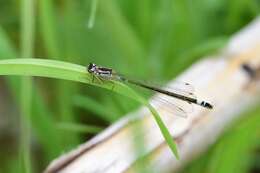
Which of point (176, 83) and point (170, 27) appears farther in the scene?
point (170, 27)

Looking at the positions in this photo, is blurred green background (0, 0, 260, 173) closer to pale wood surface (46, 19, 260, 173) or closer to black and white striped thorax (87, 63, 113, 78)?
pale wood surface (46, 19, 260, 173)

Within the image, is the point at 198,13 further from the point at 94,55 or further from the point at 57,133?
the point at 57,133

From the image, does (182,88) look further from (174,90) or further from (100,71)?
(100,71)

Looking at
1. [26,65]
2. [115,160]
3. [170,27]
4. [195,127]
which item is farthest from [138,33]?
[26,65]

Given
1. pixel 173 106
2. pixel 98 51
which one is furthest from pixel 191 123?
pixel 98 51

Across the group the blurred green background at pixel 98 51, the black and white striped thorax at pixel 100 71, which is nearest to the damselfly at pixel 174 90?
Result: the black and white striped thorax at pixel 100 71
